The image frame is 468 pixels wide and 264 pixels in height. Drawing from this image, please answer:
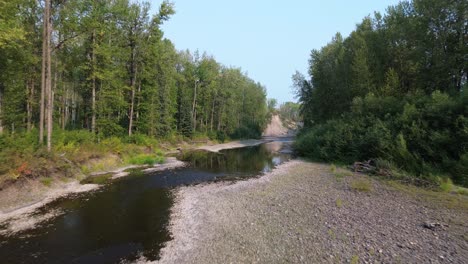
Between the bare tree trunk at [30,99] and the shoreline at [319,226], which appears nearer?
the shoreline at [319,226]

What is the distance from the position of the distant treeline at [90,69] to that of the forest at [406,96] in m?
23.0

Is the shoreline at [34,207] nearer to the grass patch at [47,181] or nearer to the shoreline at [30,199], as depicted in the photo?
the shoreline at [30,199]

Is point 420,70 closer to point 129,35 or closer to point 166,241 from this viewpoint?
point 166,241

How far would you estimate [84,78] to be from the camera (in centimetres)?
3331

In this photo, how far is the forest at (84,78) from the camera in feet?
55.6

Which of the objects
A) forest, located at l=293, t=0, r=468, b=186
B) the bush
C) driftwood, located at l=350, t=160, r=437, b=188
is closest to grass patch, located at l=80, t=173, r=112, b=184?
driftwood, located at l=350, t=160, r=437, b=188

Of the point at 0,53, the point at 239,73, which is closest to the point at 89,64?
the point at 0,53

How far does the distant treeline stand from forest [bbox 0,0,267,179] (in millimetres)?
89

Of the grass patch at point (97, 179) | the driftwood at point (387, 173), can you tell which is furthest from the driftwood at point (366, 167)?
the grass patch at point (97, 179)

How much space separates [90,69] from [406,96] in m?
30.0

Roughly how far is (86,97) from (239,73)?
46682 mm

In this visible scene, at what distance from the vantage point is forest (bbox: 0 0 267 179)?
16953mm

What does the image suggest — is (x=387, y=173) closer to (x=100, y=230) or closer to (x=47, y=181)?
(x=100, y=230)

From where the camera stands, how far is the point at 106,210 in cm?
1086
